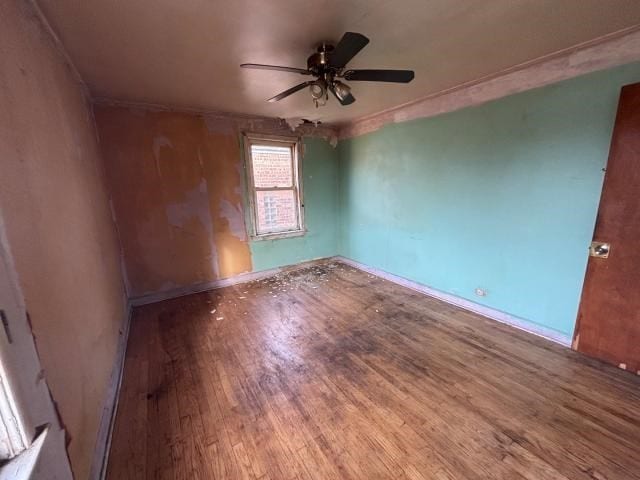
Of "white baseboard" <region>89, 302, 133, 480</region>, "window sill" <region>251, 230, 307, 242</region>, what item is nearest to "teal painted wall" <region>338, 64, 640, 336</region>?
"window sill" <region>251, 230, 307, 242</region>

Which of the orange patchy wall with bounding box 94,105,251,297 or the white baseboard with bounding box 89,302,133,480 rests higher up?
the orange patchy wall with bounding box 94,105,251,297

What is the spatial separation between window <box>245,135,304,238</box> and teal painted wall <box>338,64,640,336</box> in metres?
1.44

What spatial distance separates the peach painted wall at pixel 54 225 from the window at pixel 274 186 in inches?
83.2

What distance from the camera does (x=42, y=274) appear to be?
1.03 metres

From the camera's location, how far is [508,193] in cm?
246

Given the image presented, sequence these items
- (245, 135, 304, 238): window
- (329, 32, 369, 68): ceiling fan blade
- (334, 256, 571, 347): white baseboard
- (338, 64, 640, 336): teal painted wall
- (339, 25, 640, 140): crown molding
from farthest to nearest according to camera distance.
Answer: (245, 135, 304, 238): window
(334, 256, 571, 347): white baseboard
(338, 64, 640, 336): teal painted wall
(339, 25, 640, 140): crown molding
(329, 32, 369, 68): ceiling fan blade

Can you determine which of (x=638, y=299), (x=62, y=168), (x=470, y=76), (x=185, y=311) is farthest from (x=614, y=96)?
(x=185, y=311)

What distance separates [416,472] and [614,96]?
2.82 metres

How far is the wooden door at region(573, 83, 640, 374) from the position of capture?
176 centimetres

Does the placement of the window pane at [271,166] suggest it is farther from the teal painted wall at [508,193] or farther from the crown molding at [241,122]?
the teal painted wall at [508,193]

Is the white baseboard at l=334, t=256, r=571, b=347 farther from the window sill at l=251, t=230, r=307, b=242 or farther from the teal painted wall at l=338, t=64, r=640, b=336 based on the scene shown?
the window sill at l=251, t=230, r=307, b=242

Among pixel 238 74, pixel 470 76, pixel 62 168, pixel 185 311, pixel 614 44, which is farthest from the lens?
pixel 185 311

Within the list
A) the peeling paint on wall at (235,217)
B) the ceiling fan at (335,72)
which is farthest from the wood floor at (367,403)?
the ceiling fan at (335,72)

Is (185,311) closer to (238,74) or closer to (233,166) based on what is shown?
(233,166)
